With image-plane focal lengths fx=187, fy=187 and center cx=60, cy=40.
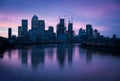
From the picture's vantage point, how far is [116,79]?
19.8 metres

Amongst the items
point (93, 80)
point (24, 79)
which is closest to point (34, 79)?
point (24, 79)

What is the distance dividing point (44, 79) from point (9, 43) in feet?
315

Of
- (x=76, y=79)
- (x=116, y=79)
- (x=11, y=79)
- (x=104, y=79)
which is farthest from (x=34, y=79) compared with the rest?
(x=116, y=79)

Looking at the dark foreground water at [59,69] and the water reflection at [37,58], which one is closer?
the dark foreground water at [59,69]

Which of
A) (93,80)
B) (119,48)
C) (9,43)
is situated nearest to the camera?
(93,80)

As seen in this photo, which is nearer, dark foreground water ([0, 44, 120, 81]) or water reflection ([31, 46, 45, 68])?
dark foreground water ([0, 44, 120, 81])

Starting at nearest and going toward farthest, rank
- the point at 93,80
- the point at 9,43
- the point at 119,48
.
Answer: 1. the point at 93,80
2. the point at 119,48
3. the point at 9,43

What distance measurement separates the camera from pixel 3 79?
20.0 m

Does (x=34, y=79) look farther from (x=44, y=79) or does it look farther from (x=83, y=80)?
(x=83, y=80)

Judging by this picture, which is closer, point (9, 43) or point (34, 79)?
point (34, 79)

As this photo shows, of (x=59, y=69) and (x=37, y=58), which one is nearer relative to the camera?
(x=59, y=69)

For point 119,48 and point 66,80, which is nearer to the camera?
point 66,80

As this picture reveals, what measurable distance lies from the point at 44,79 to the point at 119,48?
180 feet

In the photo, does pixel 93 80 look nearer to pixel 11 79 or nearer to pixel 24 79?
pixel 24 79
